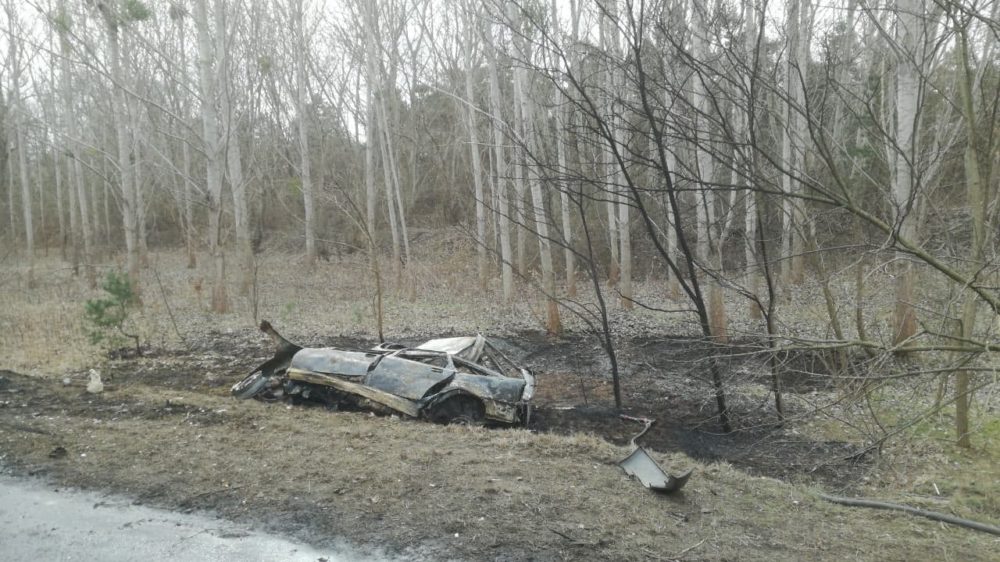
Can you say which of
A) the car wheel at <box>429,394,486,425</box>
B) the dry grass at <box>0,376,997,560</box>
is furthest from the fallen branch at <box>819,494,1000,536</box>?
the car wheel at <box>429,394,486,425</box>

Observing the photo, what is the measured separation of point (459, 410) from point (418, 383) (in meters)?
0.63

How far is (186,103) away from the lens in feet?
85.7

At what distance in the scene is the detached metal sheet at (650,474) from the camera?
573 cm

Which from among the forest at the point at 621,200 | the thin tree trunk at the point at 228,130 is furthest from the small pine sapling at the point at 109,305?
the thin tree trunk at the point at 228,130

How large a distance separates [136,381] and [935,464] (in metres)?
11.1

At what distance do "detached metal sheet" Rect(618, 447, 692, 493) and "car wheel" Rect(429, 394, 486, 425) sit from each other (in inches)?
90.9

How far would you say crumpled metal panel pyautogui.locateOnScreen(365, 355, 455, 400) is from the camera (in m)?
8.23

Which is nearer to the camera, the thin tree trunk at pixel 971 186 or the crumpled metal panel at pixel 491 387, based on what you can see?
the thin tree trunk at pixel 971 186

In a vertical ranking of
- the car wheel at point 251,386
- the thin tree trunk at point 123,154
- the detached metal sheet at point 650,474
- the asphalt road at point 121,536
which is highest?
the thin tree trunk at point 123,154

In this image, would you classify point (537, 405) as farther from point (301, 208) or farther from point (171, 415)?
point (301, 208)

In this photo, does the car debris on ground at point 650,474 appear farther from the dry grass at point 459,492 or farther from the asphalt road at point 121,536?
the asphalt road at point 121,536

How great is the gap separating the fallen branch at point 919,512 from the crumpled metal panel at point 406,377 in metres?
4.40

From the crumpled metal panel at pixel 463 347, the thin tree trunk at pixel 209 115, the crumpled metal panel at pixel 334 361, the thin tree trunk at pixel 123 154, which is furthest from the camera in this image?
the thin tree trunk at pixel 123 154

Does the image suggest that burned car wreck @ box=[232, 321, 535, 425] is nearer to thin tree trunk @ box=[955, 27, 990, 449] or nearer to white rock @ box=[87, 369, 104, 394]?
white rock @ box=[87, 369, 104, 394]
